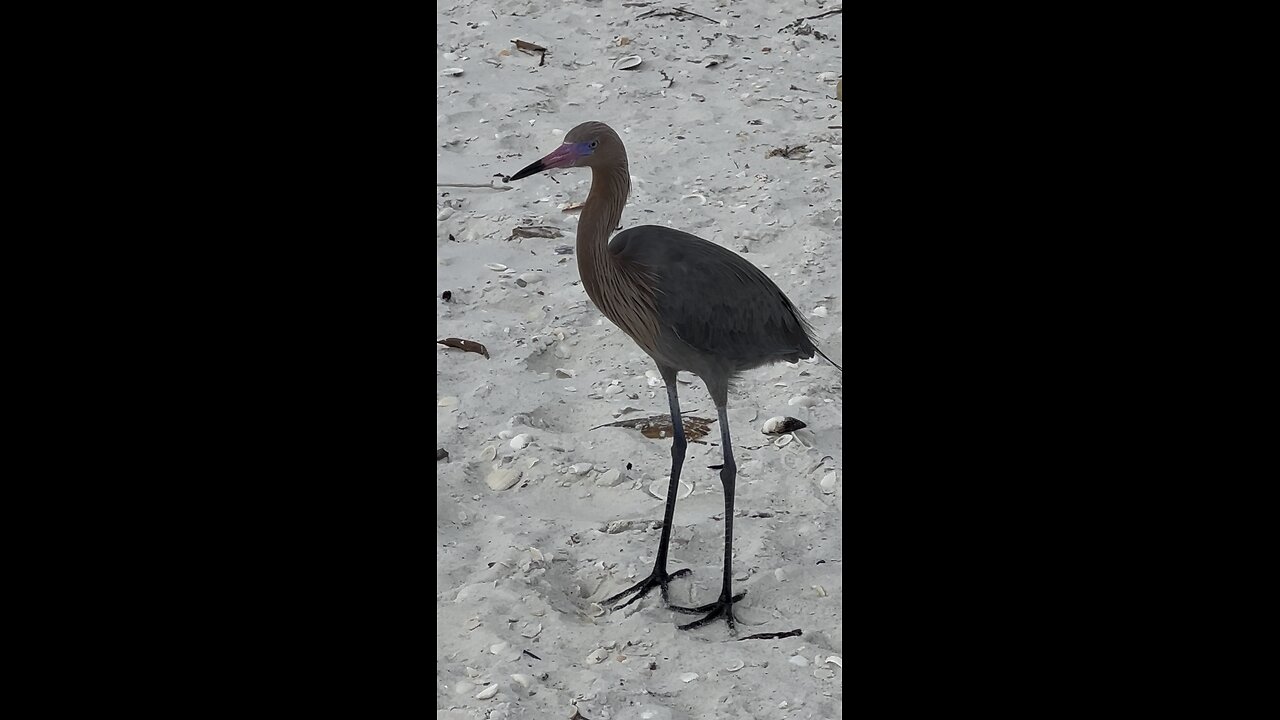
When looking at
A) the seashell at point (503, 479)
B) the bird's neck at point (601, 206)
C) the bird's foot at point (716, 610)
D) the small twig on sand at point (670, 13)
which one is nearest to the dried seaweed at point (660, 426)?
the seashell at point (503, 479)

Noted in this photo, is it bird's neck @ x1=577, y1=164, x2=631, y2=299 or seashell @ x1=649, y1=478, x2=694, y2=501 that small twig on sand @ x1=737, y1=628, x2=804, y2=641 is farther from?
bird's neck @ x1=577, y1=164, x2=631, y2=299

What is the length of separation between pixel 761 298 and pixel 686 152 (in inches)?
116

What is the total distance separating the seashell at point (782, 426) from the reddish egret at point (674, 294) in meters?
0.74

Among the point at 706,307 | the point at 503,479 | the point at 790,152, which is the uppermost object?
the point at 706,307

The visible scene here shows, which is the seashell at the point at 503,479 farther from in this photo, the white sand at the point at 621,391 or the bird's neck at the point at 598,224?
the bird's neck at the point at 598,224

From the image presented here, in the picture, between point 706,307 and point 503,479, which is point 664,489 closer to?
point 503,479

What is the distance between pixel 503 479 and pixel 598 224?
3.59ft

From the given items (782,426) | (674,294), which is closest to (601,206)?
(674,294)

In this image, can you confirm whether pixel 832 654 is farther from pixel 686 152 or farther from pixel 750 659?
pixel 686 152

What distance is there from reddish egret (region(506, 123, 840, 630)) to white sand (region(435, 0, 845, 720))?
253 millimetres

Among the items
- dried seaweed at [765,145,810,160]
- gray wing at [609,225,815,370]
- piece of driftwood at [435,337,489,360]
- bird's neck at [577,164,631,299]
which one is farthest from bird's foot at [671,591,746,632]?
dried seaweed at [765,145,810,160]

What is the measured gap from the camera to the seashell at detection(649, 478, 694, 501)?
436 cm

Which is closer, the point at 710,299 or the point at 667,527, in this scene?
the point at 710,299

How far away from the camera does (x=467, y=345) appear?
16.8 ft
